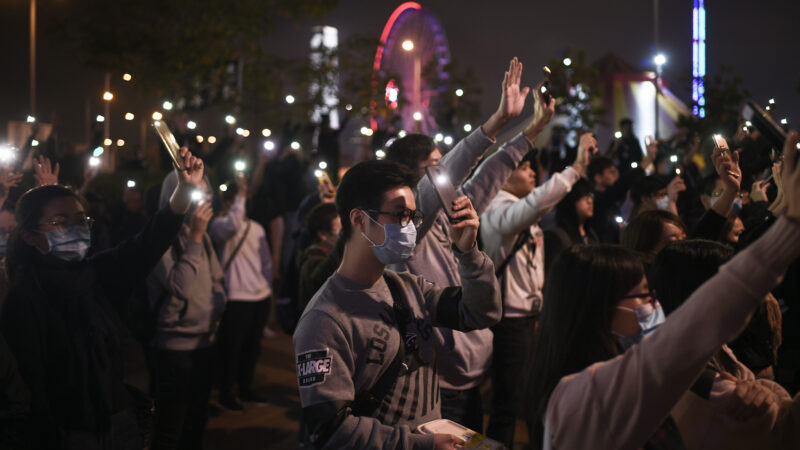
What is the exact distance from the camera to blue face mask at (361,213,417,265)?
106 inches

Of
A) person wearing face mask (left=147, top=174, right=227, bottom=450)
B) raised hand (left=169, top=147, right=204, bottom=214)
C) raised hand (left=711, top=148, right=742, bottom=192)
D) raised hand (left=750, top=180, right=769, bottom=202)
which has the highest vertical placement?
raised hand (left=711, top=148, right=742, bottom=192)

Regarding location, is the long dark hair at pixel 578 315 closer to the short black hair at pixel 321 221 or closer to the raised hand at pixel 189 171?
the raised hand at pixel 189 171

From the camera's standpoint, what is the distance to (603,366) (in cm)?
179

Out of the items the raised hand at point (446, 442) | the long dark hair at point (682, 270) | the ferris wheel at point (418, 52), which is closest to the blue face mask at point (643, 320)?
the long dark hair at point (682, 270)

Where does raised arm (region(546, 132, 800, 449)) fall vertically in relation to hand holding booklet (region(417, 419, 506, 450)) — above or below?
above

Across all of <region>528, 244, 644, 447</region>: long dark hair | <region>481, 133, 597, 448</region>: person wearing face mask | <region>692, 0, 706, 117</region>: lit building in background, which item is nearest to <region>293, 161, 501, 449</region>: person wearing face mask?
<region>528, 244, 644, 447</region>: long dark hair

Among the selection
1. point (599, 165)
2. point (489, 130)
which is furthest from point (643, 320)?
point (599, 165)

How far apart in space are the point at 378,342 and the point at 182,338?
290cm

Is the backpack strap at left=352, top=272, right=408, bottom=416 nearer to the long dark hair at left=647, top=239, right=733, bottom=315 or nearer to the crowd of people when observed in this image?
the crowd of people

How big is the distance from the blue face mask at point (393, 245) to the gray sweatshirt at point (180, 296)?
264cm

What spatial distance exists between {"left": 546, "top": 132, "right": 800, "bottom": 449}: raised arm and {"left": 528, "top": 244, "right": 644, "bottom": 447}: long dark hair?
0.37 metres

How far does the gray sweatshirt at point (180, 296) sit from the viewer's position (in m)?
4.96

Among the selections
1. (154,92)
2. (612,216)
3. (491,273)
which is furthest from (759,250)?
(154,92)

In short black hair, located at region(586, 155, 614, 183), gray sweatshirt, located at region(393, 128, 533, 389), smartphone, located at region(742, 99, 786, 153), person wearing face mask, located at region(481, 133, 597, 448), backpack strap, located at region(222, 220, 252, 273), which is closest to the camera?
smartphone, located at region(742, 99, 786, 153)
